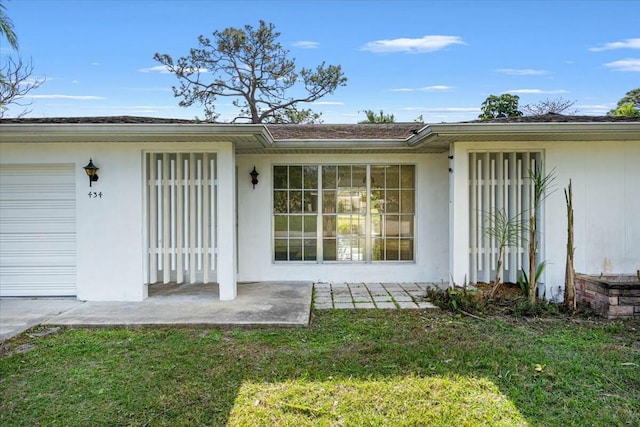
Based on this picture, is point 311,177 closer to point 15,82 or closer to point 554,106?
point 15,82

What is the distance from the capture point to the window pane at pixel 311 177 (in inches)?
303

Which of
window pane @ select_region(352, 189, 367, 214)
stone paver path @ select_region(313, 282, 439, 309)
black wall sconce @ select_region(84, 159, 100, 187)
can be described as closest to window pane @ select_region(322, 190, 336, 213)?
window pane @ select_region(352, 189, 367, 214)

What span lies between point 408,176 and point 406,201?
484 millimetres

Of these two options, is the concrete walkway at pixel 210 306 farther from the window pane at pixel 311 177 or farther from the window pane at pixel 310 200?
the window pane at pixel 311 177

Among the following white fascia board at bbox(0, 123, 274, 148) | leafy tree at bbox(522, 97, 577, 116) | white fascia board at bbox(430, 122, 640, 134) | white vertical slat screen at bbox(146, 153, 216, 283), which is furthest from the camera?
leafy tree at bbox(522, 97, 577, 116)

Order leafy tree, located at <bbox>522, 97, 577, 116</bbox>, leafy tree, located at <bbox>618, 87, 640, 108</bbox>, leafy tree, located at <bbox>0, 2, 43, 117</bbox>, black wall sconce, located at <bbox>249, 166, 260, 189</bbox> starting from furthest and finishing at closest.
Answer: leafy tree, located at <bbox>618, 87, 640, 108</bbox>
leafy tree, located at <bbox>522, 97, 577, 116</bbox>
leafy tree, located at <bbox>0, 2, 43, 117</bbox>
black wall sconce, located at <bbox>249, 166, 260, 189</bbox>

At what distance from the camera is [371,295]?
21.4 feet

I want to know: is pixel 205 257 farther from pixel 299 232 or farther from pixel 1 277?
pixel 1 277

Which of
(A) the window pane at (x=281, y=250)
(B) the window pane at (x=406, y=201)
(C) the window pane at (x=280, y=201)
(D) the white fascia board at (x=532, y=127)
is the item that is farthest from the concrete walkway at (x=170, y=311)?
(D) the white fascia board at (x=532, y=127)

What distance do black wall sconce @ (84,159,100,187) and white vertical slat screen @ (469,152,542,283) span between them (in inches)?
232

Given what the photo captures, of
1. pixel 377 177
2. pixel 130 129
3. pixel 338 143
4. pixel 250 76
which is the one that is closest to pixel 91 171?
pixel 130 129

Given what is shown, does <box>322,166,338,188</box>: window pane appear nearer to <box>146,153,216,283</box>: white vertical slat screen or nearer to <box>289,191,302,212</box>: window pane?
<box>289,191,302,212</box>: window pane

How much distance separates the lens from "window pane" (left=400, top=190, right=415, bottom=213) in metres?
7.73

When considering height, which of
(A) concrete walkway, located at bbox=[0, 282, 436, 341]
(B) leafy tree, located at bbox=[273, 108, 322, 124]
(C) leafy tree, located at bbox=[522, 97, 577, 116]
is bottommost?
(A) concrete walkway, located at bbox=[0, 282, 436, 341]
